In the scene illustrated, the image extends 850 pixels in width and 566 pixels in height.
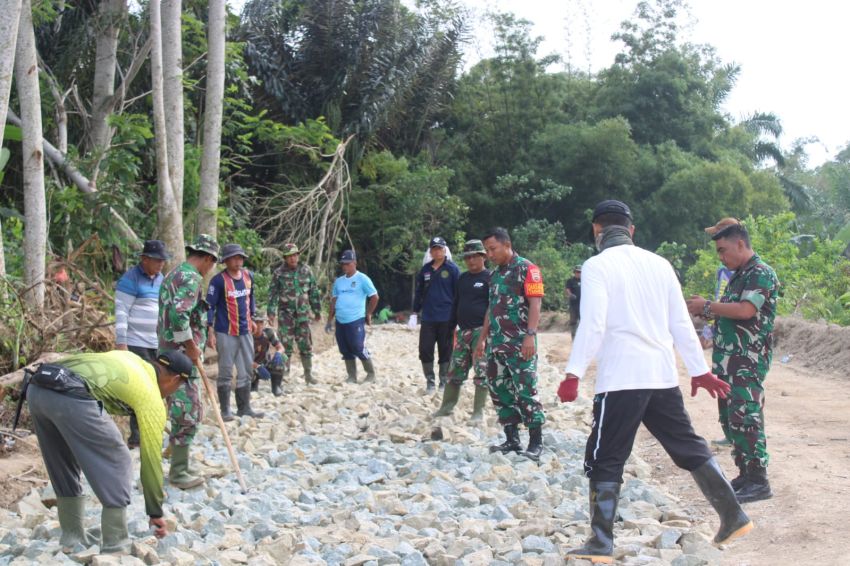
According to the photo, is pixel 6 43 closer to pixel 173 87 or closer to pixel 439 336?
pixel 173 87

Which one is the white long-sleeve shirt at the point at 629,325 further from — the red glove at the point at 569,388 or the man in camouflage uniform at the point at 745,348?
the man in camouflage uniform at the point at 745,348

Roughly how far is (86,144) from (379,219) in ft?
45.9

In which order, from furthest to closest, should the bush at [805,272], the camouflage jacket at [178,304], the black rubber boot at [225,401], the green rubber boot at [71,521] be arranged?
the bush at [805,272] < the black rubber boot at [225,401] < the camouflage jacket at [178,304] < the green rubber boot at [71,521]

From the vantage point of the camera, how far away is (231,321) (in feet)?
27.7

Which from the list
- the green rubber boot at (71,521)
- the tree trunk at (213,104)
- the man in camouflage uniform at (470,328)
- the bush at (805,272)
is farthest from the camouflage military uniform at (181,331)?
the bush at (805,272)

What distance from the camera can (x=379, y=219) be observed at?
1125 inches

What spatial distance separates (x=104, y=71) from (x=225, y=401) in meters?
7.77

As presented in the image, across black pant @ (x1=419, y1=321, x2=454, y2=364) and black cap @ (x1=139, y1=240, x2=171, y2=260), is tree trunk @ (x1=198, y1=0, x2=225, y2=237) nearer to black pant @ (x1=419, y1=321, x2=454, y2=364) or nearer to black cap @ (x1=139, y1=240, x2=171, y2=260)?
black pant @ (x1=419, y1=321, x2=454, y2=364)

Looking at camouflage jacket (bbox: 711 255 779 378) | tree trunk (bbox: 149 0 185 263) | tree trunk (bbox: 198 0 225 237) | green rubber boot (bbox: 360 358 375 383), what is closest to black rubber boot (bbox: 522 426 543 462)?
camouflage jacket (bbox: 711 255 779 378)

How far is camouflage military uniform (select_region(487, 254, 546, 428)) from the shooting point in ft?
22.6

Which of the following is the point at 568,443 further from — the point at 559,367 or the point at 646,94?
the point at 646,94

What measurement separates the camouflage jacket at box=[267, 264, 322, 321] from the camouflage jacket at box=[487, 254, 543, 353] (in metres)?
4.48

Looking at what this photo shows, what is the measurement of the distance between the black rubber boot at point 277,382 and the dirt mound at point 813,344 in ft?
26.7

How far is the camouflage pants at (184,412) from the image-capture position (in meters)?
6.01
